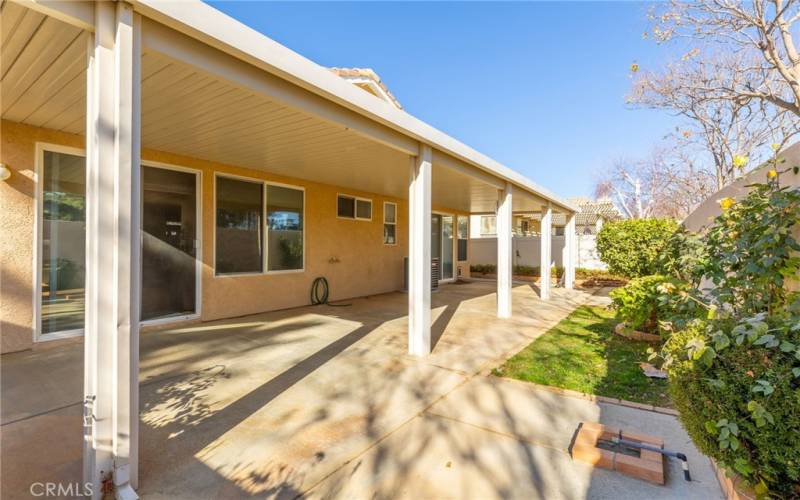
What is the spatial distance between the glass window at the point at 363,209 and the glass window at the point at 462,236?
5.23 meters

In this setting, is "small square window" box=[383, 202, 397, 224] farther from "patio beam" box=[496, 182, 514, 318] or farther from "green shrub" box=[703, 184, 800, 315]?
"green shrub" box=[703, 184, 800, 315]

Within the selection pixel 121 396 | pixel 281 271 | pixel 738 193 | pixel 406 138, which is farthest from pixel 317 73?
pixel 281 271

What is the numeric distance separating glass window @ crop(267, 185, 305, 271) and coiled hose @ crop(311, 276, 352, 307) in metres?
0.58

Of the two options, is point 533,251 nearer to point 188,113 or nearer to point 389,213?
point 389,213

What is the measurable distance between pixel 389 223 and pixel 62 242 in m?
7.37

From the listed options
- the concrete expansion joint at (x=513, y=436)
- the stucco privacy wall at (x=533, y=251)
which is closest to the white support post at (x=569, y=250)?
the stucco privacy wall at (x=533, y=251)

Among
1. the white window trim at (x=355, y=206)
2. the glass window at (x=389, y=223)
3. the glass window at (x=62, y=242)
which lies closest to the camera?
the glass window at (x=62, y=242)

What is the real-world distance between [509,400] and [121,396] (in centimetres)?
Result: 289

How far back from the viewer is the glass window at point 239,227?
6.66 m

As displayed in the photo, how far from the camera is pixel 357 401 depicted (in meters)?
3.39

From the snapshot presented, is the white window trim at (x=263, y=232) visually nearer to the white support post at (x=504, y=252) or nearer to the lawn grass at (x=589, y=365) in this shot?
the white support post at (x=504, y=252)

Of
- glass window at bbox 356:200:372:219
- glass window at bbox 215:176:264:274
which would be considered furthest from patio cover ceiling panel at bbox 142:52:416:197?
glass window at bbox 356:200:372:219

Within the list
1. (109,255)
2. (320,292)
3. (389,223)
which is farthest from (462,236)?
(109,255)

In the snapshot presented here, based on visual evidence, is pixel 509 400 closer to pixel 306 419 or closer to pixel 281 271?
pixel 306 419
